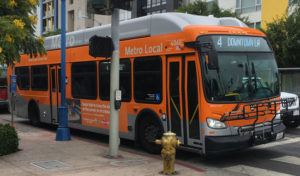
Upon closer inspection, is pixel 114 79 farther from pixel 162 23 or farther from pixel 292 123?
pixel 292 123

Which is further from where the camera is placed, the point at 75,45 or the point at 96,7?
the point at 75,45

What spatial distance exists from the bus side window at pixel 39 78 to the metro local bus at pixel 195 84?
140 inches

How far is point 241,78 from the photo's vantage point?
8.02 metres

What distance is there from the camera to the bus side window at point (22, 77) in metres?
15.3

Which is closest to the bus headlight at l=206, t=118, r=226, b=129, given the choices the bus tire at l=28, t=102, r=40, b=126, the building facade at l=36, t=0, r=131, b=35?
the bus tire at l=28, t=102, r=40, b=126

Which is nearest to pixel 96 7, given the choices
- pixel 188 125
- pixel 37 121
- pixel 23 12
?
pixel 23 12

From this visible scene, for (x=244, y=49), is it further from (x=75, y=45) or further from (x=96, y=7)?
(x=75, y=45)

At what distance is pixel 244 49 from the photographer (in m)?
8.30

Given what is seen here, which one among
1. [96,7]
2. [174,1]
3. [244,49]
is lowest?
[244,49]

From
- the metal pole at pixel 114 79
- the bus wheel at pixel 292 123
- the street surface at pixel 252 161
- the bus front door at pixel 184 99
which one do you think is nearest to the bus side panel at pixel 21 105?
the street surface at pixel 252 161

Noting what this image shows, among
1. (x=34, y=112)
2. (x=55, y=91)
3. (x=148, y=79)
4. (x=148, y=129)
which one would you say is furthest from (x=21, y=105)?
(x=148, y=79)

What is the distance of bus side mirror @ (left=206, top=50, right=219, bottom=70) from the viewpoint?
7.48m

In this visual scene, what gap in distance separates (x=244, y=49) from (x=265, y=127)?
1798 millimetres

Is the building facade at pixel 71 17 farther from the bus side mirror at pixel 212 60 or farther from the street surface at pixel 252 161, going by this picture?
the bus side mirror at pixel 212 60
